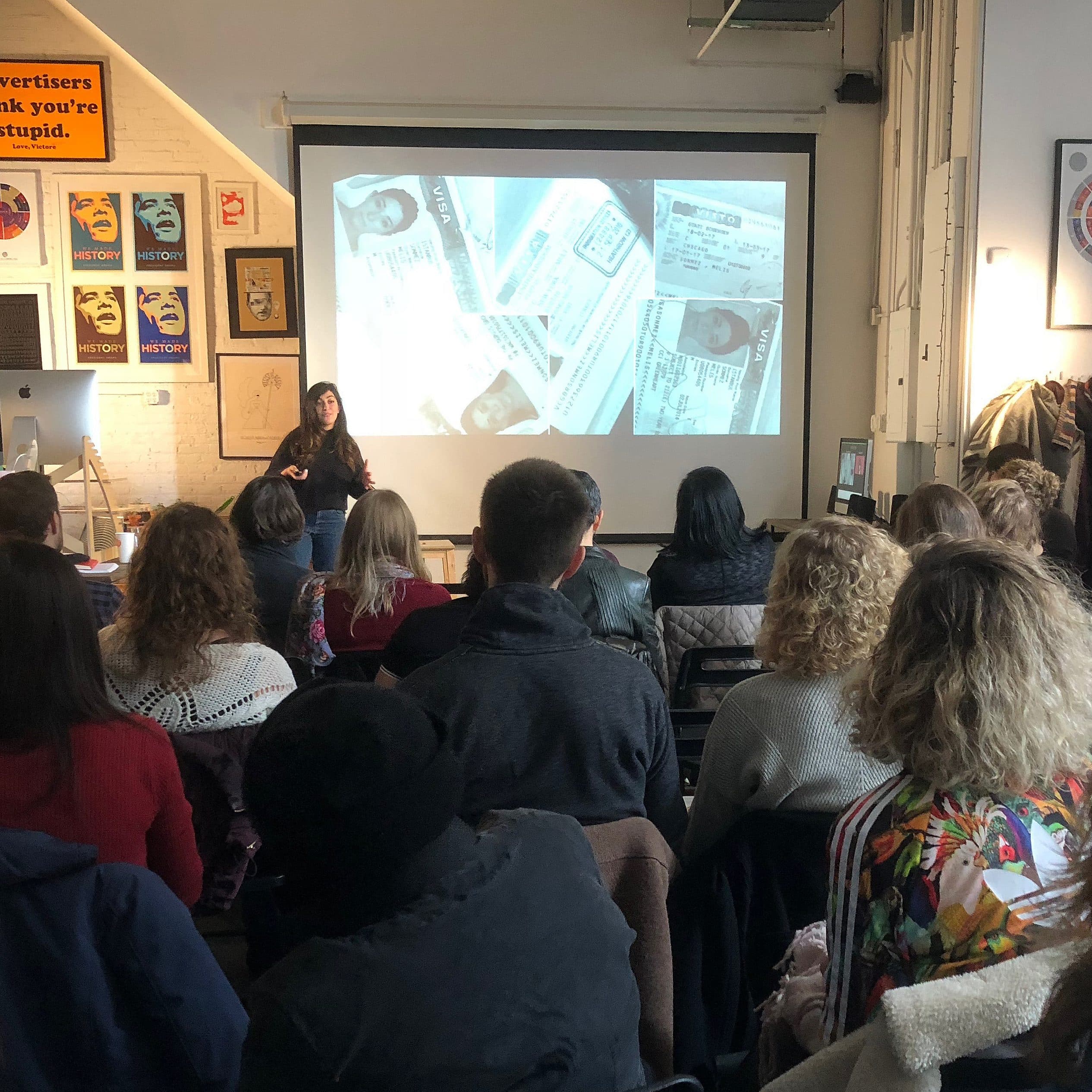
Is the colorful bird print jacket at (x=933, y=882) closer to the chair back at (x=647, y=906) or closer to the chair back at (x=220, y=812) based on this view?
the chair back at (x=647, y=906)

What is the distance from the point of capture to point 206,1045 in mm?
1099

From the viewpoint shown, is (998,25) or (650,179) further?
(650,179)

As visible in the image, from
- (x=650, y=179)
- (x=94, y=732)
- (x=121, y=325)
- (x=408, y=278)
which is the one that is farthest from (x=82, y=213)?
(x=94, y=732)

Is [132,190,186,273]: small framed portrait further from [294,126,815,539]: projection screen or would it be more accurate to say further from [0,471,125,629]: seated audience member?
[0,471,125,629]: seated audience member

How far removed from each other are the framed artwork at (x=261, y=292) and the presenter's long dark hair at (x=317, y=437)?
4.51ft

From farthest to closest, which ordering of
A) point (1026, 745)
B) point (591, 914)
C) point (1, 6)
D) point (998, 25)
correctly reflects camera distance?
point (1, 6) < point (998, 25) < point (1026, 745) < point (591, 914)

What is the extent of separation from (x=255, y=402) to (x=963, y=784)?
5.94m

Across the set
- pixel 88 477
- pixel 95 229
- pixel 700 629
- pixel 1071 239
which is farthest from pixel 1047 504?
pixel 95 229

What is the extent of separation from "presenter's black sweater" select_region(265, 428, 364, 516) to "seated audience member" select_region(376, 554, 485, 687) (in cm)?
311

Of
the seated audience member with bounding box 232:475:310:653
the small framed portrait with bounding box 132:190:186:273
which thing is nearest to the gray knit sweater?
the seated audience member with bounding box 232:475:310:653

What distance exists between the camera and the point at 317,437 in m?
5.20

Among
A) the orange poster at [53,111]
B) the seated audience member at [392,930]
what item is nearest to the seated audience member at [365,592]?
the seated audience member at [392,930]

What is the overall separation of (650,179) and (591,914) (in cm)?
552

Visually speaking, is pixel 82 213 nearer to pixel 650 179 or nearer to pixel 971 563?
pixel 650 179
